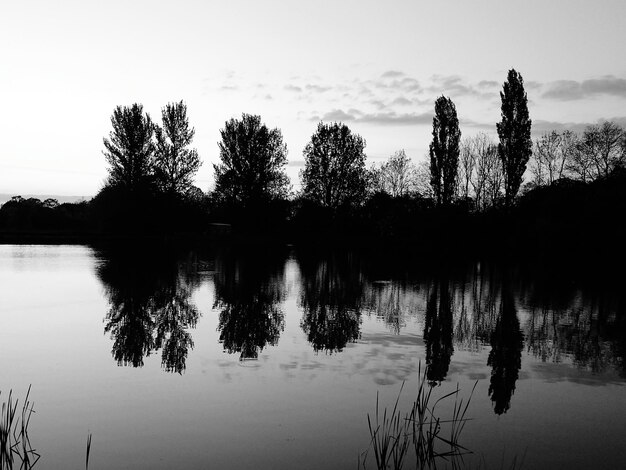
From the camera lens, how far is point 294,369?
9914 mm

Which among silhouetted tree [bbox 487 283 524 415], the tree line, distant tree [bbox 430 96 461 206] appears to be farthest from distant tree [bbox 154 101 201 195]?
silhouetted tree [bbox 487 283 524 415]

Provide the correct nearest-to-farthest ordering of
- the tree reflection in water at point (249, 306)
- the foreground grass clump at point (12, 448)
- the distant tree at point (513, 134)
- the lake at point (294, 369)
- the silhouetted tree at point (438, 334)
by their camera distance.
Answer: the foreground grass clump at point (12, 448) → the lake at point (294, 369) → the silhouetted tree at point (438, 334) → the tree reflection in water at point (249, 306) → the distant tree at point (513, 134)

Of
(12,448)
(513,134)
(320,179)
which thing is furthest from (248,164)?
(12,448)

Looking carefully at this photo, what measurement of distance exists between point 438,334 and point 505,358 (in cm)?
245

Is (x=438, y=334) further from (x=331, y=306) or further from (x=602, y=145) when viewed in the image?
(x=602, y=145)

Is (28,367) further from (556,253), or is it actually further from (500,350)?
(556,253)

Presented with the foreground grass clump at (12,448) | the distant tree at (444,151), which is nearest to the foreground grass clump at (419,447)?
the foreground grass clump at (12,448)

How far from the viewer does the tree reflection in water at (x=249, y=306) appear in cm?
1222

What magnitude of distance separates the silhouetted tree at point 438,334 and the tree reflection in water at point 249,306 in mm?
3289

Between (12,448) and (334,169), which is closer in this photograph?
(12,448)

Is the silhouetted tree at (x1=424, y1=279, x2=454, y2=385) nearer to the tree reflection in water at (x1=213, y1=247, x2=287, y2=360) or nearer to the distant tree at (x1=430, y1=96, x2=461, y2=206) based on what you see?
the tree reflection in water at (x1=213, y1=247, x2=287, y2=360)

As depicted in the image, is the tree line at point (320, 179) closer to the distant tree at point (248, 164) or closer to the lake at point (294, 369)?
the distant tree at point (248, 164)

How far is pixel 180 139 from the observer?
58.5 m

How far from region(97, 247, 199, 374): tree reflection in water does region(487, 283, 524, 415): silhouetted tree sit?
5.11 metres
